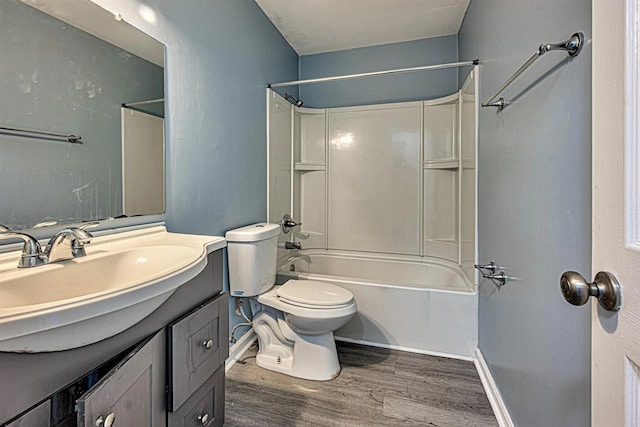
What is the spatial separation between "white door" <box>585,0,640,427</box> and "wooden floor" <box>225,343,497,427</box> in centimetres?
112

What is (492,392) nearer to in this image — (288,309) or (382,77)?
(288,309)

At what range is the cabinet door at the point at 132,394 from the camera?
607 mm

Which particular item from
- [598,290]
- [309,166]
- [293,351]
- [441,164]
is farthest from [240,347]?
[441,164]

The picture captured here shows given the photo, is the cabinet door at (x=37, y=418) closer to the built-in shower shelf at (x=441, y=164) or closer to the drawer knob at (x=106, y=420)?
the drawer knob at (x=106, y=420)

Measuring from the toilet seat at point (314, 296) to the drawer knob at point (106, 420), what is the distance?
3.57 ft

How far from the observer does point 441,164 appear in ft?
8.51

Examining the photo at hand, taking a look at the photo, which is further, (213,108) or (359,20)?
(359,20)

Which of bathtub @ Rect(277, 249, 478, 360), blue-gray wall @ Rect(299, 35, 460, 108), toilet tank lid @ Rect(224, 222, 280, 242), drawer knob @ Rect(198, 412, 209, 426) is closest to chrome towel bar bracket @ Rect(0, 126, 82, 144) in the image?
toilet tank lid @ Rect(224, 222, 280, 242)

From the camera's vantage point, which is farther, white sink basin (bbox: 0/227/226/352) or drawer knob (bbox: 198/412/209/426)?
drawer knob (bbox: 198/412/209/426)

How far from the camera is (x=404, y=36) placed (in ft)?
8.55

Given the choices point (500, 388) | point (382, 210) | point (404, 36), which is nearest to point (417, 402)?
point (500, 388)

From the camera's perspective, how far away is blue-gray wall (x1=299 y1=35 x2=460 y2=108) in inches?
104

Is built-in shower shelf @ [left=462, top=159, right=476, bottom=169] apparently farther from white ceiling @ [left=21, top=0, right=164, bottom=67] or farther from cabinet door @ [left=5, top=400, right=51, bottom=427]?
cabinet door @ [left=5, top=400, right=51, bottom=427]

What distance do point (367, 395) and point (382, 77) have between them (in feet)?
8.39
